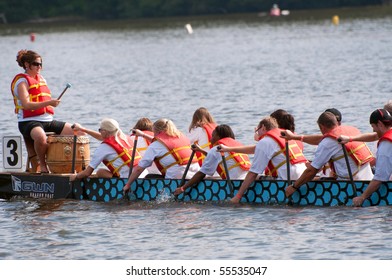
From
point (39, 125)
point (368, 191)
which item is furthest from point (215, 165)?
point (39, 125)

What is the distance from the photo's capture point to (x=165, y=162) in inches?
666

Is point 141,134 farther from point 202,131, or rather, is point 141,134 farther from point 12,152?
point 12,152

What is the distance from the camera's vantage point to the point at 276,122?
16.0m

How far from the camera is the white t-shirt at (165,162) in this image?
54.8 feet

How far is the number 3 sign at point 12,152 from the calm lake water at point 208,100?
1.96 ft

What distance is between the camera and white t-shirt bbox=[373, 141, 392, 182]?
48.3 ft

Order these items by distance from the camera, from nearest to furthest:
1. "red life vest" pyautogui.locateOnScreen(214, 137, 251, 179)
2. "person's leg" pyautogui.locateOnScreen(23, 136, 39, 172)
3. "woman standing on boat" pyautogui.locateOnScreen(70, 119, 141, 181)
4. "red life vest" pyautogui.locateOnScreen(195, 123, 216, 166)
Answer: "red life vest" pyautogui.locateOnScreen(214, 137, 251, 179), "woman standing on boat" pyautogui.locateOnScreen(70, 119, 141, 181), "red life vest" pyautogui.locateOnScreen(195, 123, 216, 166), "person's leg" pyautogui.locateOnScreen(23, 136, 39, 172)

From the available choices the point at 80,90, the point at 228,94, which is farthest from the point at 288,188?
the point at 80,90

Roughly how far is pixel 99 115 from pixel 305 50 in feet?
86.2

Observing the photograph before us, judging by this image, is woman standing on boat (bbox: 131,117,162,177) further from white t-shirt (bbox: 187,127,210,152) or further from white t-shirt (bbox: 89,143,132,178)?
white t-shirt (bbox: 187,127,210,152)

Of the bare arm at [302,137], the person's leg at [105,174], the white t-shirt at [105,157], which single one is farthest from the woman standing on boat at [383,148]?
the person's leg at [105,174]

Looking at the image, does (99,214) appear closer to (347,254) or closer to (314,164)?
(314,164)

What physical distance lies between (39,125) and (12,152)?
906 mm

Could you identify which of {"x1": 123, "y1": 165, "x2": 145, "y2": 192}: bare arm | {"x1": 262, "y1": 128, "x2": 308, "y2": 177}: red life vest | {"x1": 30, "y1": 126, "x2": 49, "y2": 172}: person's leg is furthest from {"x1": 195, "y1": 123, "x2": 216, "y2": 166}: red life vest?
{"x1": 30, "y1": 126, "x2": 49, "y2": 172}: person's leg
